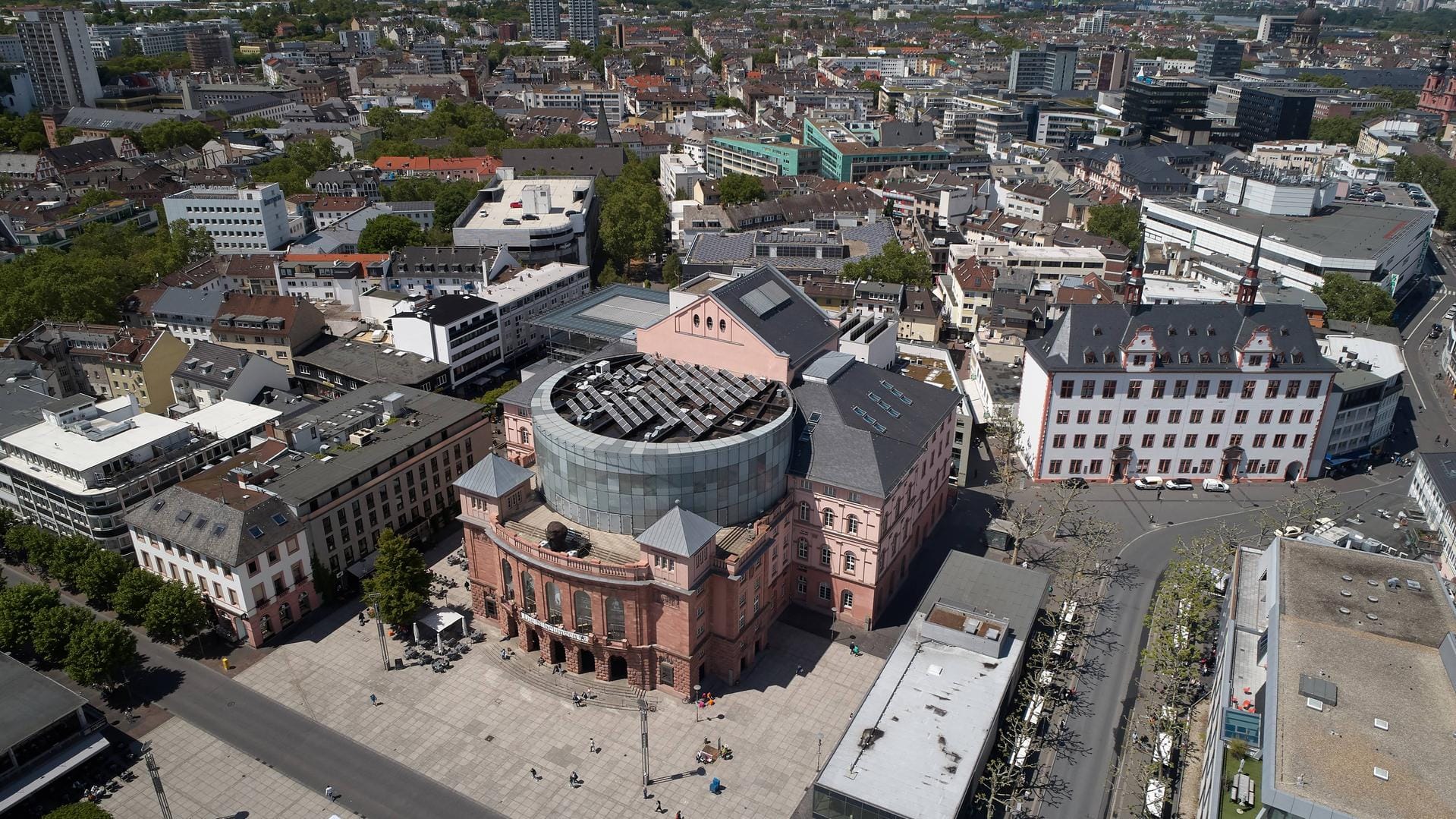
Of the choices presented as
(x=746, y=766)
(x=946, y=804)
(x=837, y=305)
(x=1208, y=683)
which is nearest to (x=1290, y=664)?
(x=1208, y=683)

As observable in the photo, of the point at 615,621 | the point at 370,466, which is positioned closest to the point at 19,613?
the point at 370,466

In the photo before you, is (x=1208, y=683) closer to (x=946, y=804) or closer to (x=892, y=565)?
(x=892, y=565)

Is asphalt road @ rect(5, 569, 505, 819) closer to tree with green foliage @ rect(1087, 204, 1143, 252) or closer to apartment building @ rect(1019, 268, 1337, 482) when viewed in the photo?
apartment building @ rect(1019, 268, 1337, 482)

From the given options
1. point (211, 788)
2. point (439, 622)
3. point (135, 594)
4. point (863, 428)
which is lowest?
point (211, 788)

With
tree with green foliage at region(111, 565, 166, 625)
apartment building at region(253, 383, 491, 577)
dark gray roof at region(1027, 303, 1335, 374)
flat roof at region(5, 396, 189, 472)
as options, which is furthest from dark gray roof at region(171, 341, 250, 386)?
dark gray roof at region(1027, 303, 1335, 374)

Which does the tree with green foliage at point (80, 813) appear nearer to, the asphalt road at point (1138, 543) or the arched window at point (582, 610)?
the arched window at point (582, 610)

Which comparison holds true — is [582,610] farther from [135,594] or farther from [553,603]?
[135,594]
